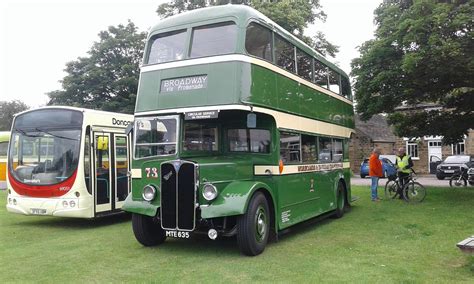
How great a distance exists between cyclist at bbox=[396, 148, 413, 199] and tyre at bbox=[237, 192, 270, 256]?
360 inches

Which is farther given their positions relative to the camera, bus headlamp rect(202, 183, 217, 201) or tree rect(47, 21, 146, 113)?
tree rect(47, 21, 146, 113)

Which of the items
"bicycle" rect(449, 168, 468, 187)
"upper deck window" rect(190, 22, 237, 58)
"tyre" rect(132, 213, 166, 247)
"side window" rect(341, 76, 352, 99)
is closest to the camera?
"upper deck window" rect(190, 22, 237, 58)

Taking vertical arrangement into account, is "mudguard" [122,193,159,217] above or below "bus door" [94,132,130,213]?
below

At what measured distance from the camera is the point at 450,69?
45.0ft

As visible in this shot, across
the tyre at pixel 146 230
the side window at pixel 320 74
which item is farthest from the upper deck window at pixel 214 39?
the side window at pixel 320 74

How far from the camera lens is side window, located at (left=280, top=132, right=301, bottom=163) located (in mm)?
9374

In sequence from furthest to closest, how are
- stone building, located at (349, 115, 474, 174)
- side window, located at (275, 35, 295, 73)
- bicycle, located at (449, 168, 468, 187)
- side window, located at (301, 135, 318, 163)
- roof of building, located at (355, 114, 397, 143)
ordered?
roof of building, located at (355, 114, 397, 143), stone building, located at (349, 115, 474, 174), bicycle, located at (449, 168, 468, 187), side window, located at (301, 135, 318, 163), side window, located at (275, 35, 295, 73)

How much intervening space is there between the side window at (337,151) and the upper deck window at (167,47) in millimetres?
5954

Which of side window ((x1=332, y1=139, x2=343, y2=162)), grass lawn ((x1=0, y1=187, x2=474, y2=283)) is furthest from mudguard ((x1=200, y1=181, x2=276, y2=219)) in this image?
side window ((x1=332, y1=139, x2=343, y2=162))

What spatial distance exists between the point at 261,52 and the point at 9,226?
25.9 ft

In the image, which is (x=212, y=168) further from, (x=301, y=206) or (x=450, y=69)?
(x=450, y=69)

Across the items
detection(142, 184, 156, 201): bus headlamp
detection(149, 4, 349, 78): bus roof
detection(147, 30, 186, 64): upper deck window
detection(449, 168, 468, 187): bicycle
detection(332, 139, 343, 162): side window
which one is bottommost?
detection(449, 168, 468, 187): bicycle

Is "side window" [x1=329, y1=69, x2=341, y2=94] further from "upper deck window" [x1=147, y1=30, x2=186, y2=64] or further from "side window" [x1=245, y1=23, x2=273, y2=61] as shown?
"upper deck window" [x1=147, y1=30, x2=186, y2=64]

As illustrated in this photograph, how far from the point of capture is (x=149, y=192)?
8.35 metres
